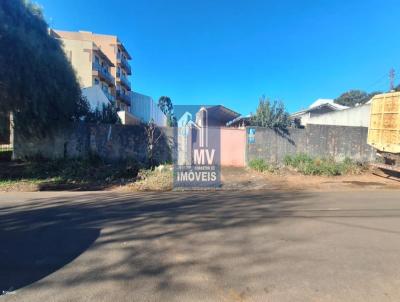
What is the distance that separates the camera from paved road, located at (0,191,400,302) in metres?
3.22

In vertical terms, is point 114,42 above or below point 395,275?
above

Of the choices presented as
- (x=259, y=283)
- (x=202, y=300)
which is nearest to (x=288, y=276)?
(x=259, y=283)

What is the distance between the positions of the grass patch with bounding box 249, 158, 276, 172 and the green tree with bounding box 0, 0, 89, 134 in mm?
9734

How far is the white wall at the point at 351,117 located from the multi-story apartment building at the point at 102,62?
874 inches

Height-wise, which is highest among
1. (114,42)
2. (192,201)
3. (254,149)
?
(114,42)

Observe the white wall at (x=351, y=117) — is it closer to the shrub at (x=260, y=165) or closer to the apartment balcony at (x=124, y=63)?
the shrub at (x=260, y=165)

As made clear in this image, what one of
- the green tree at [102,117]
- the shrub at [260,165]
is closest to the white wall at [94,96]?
the green tree at [102,117]

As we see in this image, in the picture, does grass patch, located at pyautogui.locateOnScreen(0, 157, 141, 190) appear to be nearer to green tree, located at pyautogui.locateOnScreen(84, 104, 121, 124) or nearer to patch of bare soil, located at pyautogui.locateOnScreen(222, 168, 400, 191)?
green tree, located at pyautogui.locateOnScreen(84, 104, 121, 124)

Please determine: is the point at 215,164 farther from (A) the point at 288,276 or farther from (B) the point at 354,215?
(A) the point at 288,276

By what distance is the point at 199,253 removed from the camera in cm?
432

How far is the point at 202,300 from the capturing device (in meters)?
3.03

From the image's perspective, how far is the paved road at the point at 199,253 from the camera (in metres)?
3.22

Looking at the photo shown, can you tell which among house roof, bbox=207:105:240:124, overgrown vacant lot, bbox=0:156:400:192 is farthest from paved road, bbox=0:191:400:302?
house roof, bbox=207:105:240:124

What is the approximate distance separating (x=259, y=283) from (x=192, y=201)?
206 inches
